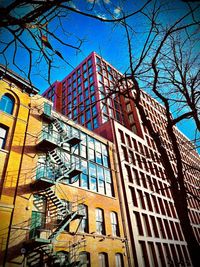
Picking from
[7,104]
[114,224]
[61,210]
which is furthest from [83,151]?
[7,104]

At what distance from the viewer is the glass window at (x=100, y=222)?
1861cm

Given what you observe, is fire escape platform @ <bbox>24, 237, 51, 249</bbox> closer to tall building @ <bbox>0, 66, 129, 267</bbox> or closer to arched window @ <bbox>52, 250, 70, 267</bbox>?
tall building @ <bbox>0, 66, 129, 267</bbox>

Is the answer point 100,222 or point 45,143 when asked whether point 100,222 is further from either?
point 45,143

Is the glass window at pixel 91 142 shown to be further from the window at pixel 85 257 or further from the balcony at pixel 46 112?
the window at pixel 85 257

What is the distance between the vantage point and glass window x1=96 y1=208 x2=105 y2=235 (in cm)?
1861

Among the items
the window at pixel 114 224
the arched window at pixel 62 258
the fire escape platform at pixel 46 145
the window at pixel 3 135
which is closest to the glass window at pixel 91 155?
the window at pixel 114 224

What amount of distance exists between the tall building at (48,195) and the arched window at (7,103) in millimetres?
16

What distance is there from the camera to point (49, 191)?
48.5 feet

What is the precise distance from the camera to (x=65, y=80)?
180ft

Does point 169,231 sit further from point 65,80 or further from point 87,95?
point 65,80

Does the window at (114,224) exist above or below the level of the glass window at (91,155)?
below

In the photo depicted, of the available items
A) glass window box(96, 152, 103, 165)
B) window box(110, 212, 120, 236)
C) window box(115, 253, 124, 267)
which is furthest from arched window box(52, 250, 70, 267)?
glass window box(96, 152, 103, 165)

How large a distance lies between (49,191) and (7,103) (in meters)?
8.22

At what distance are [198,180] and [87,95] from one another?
40246 millimetres
